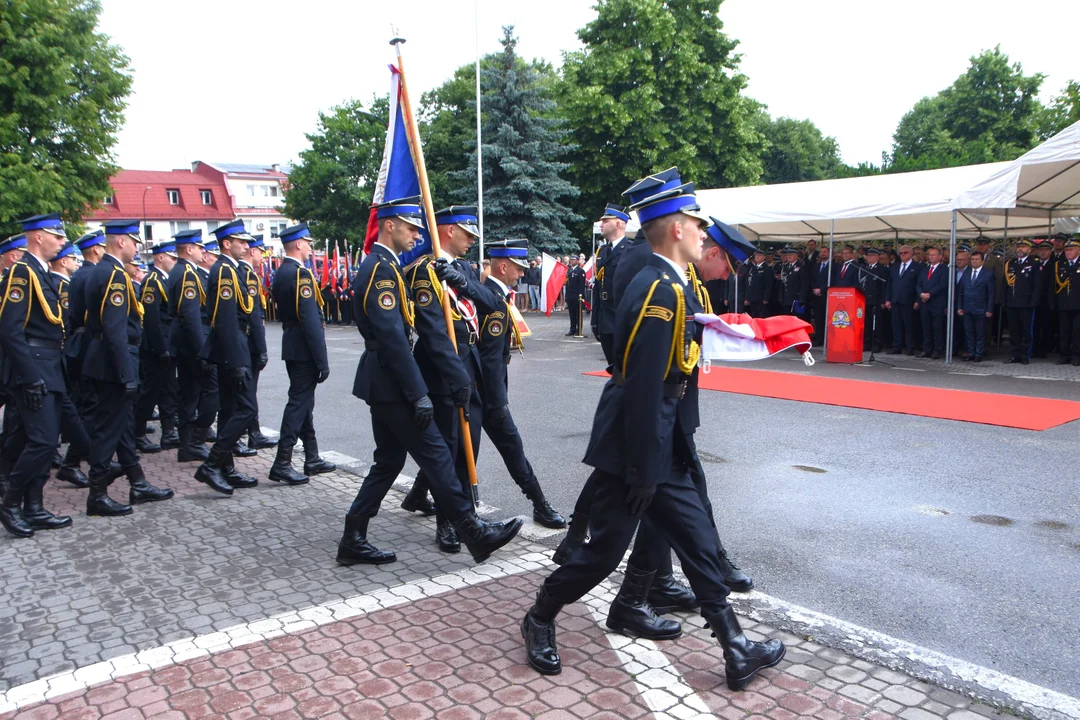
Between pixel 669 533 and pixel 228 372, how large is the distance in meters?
4.73

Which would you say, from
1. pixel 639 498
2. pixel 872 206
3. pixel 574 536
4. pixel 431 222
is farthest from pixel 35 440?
pixel 872 206

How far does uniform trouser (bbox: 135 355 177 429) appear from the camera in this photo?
28.0 ft

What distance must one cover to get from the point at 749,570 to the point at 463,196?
27112 mm

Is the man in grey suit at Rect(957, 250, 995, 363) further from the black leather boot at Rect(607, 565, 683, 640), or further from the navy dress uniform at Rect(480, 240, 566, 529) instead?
the black leather boot at Rect(607, 565, 683, 640)

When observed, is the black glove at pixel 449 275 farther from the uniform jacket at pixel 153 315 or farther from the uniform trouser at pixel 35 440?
the uniform jacket at pixel 153 315

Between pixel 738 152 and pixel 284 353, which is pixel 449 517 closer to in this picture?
pixel 284 353

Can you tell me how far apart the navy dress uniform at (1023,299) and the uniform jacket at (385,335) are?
42.4ft

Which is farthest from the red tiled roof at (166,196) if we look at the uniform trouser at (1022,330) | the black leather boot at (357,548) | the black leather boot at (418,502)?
the black leather boot at (357,548)

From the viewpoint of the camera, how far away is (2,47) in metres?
22.2

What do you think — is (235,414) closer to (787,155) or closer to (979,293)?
(979,293)

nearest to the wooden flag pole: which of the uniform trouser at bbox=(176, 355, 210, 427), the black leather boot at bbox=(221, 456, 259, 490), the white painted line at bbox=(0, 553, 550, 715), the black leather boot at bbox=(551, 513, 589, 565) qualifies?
the white painted line at bbox=(0, 553, 550, 715)

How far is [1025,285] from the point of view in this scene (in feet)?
47.6

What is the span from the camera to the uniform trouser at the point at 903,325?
52.8 feet

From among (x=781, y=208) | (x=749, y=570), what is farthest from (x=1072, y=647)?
(x=781, y=208)
